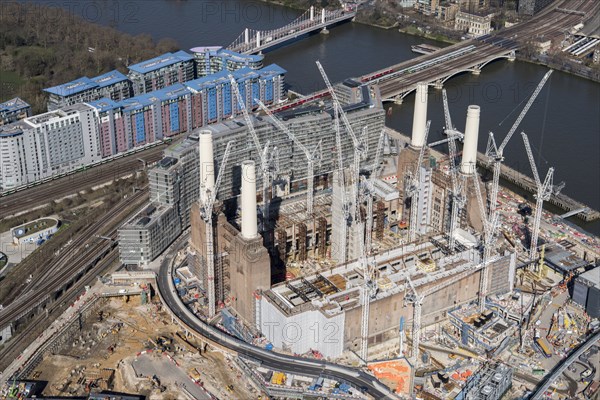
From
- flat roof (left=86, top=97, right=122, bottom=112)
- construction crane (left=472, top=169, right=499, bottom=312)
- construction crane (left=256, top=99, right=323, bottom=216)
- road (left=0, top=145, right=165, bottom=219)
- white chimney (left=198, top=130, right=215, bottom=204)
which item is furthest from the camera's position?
flat roof (left=86, top=97, right=122, bottom=112)

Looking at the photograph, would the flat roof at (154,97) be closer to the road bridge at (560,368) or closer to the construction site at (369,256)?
the construction site at (369,256)

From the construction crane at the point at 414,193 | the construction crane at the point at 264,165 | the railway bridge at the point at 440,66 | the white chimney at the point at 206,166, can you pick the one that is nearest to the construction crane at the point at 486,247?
the construction crane at the point at 414,193

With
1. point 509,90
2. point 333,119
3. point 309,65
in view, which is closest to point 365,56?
point 309,65

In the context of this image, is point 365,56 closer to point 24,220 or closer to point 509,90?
point 509,90

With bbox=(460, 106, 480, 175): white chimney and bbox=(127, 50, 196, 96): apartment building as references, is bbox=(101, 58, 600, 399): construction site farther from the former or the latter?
bbox=(127, 50, 196, 96): apartment building

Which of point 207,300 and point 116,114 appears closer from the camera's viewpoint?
point 207,300

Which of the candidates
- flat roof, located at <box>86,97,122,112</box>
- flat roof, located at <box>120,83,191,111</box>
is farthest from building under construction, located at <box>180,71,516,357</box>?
flat roof, located at <box>86,97,122,112</box>

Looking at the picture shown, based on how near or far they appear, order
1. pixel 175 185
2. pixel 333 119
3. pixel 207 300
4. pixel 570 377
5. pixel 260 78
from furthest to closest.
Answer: pixel 260 78 < pixel 333 119 < pixel 175 185 < pixel 207 300 < pixel 570 377
